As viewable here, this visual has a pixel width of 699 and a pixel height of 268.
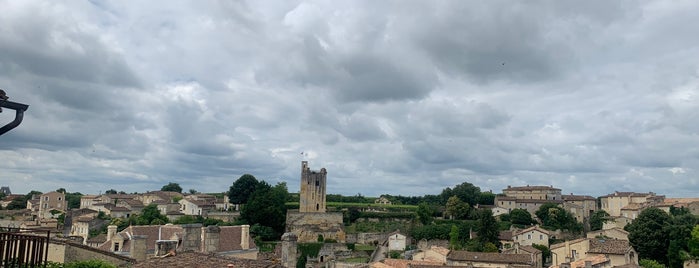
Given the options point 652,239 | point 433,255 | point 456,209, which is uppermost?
point 456,209

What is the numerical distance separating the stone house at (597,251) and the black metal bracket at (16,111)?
145 ft

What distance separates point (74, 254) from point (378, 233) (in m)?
62.7

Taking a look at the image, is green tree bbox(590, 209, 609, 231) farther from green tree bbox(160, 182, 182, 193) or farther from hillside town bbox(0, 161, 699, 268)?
green tree bbox(160, 182, 182, 193)

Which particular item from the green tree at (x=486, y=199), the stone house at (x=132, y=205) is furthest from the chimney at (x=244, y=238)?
the green tree at (x=486, y=199)

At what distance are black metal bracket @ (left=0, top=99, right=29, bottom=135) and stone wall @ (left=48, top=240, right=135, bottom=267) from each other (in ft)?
52.7

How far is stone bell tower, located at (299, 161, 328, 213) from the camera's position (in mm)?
89000

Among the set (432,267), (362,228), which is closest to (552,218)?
(362,228)

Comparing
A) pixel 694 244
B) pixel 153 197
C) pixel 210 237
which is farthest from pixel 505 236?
pixel 153 197

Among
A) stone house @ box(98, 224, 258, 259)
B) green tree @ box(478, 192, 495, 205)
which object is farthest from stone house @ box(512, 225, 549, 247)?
stone house @ box(98, 224, 258, 259)

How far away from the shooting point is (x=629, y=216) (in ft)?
308

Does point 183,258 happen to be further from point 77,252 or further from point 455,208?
point 455,208

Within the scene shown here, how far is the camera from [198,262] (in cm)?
1593

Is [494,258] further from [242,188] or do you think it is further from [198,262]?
[242,188]

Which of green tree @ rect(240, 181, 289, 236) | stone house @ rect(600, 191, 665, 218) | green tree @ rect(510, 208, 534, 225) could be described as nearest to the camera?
green tree @ rect(240, 181, 289, 236)
